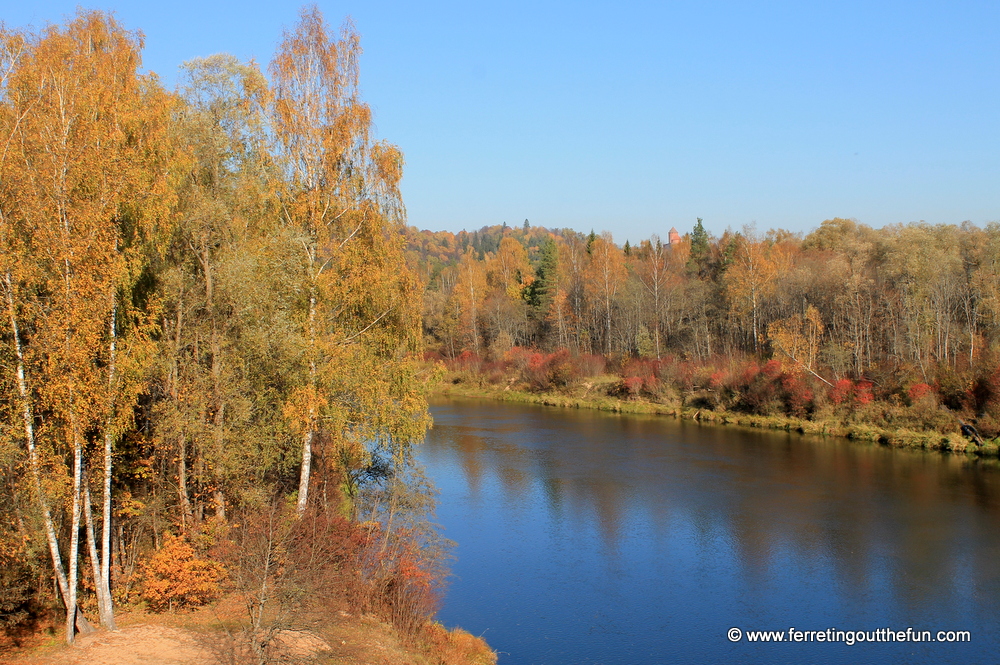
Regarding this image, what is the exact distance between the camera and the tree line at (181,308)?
929 centimetres

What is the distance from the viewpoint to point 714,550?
680 inches

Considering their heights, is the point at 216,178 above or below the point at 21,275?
above

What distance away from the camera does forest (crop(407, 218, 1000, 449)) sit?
31.6m

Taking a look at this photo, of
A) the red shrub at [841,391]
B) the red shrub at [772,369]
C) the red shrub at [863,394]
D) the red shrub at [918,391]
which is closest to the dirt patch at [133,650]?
the red shrub at [918,391]

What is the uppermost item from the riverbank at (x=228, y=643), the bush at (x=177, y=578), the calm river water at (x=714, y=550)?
the bush at (x=177, y=578)

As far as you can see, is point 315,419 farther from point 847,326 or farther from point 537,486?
point 847,326

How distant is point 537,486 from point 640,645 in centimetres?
1054

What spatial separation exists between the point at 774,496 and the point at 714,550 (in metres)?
5.25

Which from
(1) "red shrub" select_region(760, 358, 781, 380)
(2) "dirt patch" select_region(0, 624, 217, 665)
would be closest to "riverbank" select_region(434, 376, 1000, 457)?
(1) "red shrub" select_region(760, 358, 781, 380)

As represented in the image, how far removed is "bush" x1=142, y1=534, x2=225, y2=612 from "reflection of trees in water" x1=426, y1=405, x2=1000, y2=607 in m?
9.25

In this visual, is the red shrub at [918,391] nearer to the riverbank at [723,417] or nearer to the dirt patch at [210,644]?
the riverbank at [723,417]

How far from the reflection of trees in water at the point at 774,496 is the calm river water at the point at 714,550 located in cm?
7

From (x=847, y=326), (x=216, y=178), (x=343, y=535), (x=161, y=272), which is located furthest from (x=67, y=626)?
(x=847, y=326)

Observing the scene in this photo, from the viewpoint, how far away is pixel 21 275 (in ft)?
29.1
